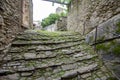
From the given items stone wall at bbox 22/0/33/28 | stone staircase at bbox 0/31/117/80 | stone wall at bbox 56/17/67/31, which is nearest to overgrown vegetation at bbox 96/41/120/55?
stone staircase at bbox 0/31/117/80

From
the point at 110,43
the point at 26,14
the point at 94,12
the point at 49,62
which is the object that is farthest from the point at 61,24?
the point at 49,62

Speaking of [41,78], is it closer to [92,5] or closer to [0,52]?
[0,52]

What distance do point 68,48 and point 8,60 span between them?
1.77 metres

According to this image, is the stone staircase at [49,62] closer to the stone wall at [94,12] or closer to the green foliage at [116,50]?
the green foliage at [116,50]

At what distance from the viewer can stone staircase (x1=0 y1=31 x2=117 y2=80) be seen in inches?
97.4

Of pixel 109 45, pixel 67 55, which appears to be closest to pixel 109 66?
pixel 109 45

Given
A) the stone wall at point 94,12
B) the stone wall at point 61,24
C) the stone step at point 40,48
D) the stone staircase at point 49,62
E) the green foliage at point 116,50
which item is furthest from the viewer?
the stone wall at point 61,24

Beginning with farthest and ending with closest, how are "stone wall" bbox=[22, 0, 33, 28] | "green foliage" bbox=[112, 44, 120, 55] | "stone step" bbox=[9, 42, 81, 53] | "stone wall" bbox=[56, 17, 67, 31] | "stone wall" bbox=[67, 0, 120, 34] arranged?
"stone wall" bbox=[56, 17, 67, 31] → "stone wall" bbox=[22, 0, 33, 28] → "stone wall" bbox=[67, 0, 120, 34] → "stone step" bbox=[9, 42, 81, 53] → "green foliage" bbox=[112, 44, 120, 55]

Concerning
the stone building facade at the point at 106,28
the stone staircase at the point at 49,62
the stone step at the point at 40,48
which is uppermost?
the stone building facade at the point at 106,28

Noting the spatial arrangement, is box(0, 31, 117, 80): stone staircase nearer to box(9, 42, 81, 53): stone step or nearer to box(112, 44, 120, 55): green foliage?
box(9, 42, 81, 53): stone step

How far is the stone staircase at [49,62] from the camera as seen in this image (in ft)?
8.11

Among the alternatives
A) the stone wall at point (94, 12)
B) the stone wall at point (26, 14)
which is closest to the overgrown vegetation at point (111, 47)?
the stone wall at point (94, 12)

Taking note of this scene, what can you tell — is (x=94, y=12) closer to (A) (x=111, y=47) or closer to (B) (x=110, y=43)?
(B) (x=110, y=43)

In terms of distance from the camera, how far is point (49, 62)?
290 centimetres
